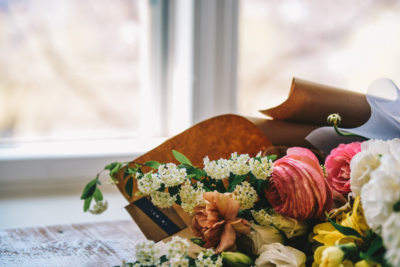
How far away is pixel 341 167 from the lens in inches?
15.3

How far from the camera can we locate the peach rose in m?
0.33

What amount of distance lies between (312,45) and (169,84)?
48cm

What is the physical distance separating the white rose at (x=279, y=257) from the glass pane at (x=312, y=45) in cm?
72

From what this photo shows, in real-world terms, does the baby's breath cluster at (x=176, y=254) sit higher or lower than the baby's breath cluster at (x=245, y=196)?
lower

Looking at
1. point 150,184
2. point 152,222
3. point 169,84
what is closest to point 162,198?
point 150,184

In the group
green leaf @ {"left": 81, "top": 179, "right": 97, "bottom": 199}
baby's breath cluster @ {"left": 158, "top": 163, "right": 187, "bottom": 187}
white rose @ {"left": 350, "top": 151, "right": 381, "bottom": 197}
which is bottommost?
green leaf @ {"left": 81, "top": 179, "right": 97, "bottom": 199}

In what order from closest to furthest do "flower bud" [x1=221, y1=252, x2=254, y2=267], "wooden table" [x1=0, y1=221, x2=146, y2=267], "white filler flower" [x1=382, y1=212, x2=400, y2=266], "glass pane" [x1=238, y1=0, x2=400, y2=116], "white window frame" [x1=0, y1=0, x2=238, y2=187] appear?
"white filler flower" [x1=382, y1=212, x2=400, y2=266], "flower bud" [x1=221, y1=252, x2=254, y2=267], "wooden table" [x1=0, y1=221, x2=146, y2=267], "white window frame" [x1=0, y1=0, x2=238, y2=187], "glass pane" [x1=238, y1=0, x2=400, y2=116]

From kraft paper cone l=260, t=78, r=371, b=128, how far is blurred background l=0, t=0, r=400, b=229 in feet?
1.44

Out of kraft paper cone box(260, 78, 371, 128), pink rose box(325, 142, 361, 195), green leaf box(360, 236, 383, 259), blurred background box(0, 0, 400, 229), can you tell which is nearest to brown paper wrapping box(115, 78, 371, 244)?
kraft paper cone box(260, 78, 371, 128)

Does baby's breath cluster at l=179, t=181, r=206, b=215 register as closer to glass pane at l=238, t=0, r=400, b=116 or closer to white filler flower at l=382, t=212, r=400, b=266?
white filler flower at l=382, t=212, r=400, b=266

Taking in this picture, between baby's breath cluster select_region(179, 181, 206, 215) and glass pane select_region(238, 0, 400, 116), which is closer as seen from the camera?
baby's breath cluster select_region(179, 181, 206, 215)

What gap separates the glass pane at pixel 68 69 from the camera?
3.08 feet

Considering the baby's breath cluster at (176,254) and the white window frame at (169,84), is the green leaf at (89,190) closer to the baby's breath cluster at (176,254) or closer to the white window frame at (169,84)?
the baby's breath cluster at (176,254)

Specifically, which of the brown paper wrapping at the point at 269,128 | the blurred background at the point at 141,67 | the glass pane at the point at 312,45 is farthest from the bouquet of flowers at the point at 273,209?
the glass pane at the point at 312,45
